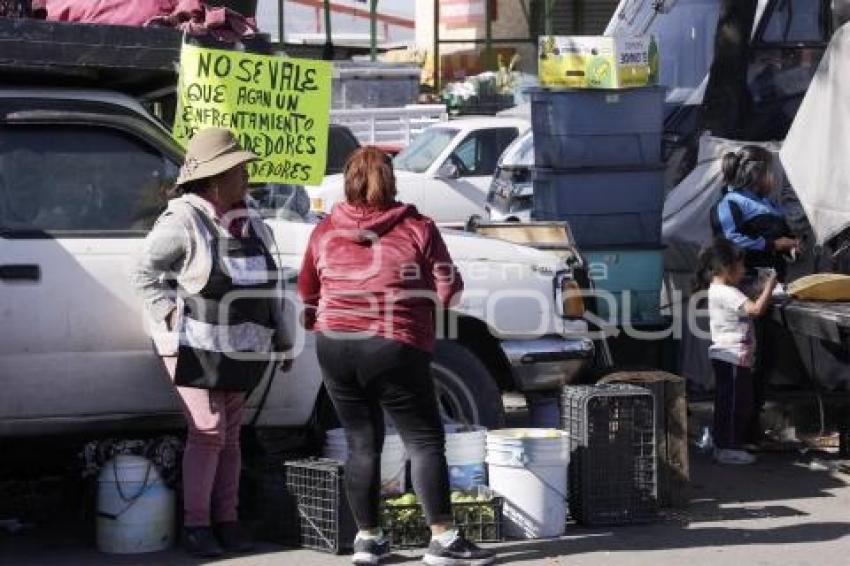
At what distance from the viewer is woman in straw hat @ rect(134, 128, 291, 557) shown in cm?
689

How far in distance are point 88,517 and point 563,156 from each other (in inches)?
176

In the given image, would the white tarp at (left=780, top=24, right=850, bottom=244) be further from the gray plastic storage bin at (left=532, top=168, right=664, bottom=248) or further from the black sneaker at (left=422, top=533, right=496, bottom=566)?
the black sneaker at (left=422, top=533, right=496, bottom=566)

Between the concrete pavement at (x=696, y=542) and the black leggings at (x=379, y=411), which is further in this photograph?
the concrete pavement at (x=696, y=542)

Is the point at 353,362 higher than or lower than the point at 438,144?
lower

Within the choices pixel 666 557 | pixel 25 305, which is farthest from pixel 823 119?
pixel 25 305

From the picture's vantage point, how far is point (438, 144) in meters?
19.5

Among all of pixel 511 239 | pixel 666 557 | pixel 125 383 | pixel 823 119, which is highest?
pixel 823 119

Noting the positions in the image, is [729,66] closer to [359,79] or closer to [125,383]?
[125,383]

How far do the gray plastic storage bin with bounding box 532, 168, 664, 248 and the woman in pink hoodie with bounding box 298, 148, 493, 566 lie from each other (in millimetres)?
4075

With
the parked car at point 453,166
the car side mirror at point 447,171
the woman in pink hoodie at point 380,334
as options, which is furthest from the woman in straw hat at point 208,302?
the car side mirror at point 447,171

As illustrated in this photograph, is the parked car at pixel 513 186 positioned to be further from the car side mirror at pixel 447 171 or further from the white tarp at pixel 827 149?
the white tarp at pixel 827 149

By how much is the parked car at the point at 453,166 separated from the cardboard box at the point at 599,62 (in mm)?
6921

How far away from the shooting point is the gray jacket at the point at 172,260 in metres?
6.87

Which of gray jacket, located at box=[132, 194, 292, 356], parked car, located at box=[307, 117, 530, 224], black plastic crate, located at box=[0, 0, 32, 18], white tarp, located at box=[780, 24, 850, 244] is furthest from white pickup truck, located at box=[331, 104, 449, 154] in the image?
gray jacket, located at box=[132, 194, 292, 356]
